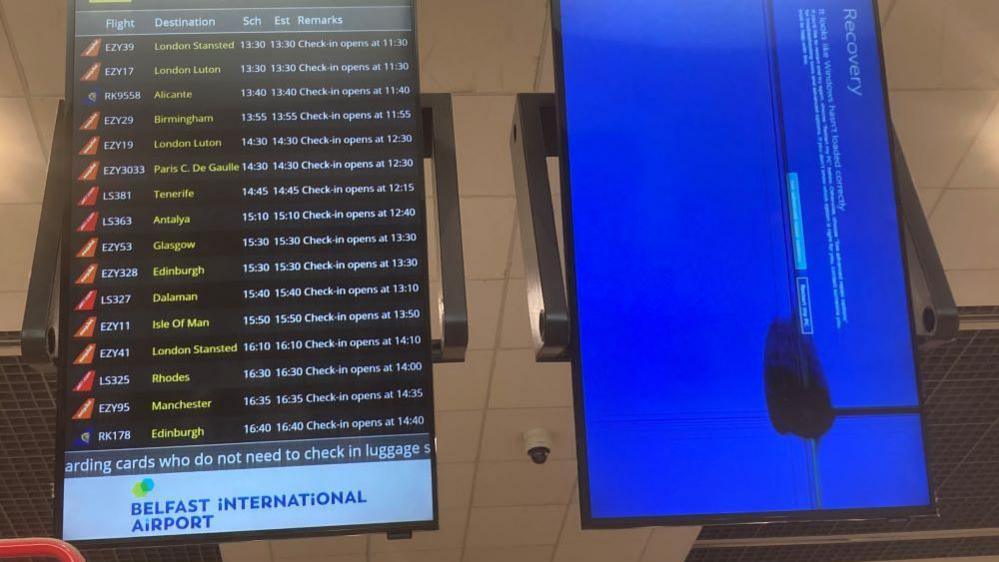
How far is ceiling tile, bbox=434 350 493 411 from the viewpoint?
17.3ft

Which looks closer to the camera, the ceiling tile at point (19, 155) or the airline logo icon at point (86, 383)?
the airline logo icon at point (86, 383)

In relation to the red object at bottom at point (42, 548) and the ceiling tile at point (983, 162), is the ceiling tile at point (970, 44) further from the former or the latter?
the red object at bottom at point (42, 548)

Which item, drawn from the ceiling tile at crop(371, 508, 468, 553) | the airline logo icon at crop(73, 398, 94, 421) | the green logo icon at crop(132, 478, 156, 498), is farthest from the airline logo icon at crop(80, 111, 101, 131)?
the ceiling tile at crop(371, 508, 468, 553)

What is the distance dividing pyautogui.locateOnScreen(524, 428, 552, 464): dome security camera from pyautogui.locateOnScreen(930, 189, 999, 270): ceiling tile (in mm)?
2287

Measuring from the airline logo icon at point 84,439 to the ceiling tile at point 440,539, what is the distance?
15.6 ft

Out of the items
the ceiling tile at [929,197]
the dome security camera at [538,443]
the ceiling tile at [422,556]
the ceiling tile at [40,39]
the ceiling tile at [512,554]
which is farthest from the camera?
the ceiling tile at [512,554]

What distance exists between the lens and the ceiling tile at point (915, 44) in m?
3.86

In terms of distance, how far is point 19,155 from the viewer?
4133 millimetres

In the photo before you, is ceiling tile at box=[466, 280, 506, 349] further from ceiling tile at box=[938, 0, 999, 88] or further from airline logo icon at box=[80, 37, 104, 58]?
airline logo icon at box=[80, 37, 104, 58]

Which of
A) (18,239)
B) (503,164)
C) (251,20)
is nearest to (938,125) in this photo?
(503,164)

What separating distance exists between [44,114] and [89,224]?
212 centimetres

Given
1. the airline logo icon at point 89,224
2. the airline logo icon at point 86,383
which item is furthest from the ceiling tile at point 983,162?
the airline logo icon at point 86,383

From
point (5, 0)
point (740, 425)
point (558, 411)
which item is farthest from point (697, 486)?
point (558, 411)

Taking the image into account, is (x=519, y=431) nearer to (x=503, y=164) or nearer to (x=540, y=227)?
(x=503, y=164)
